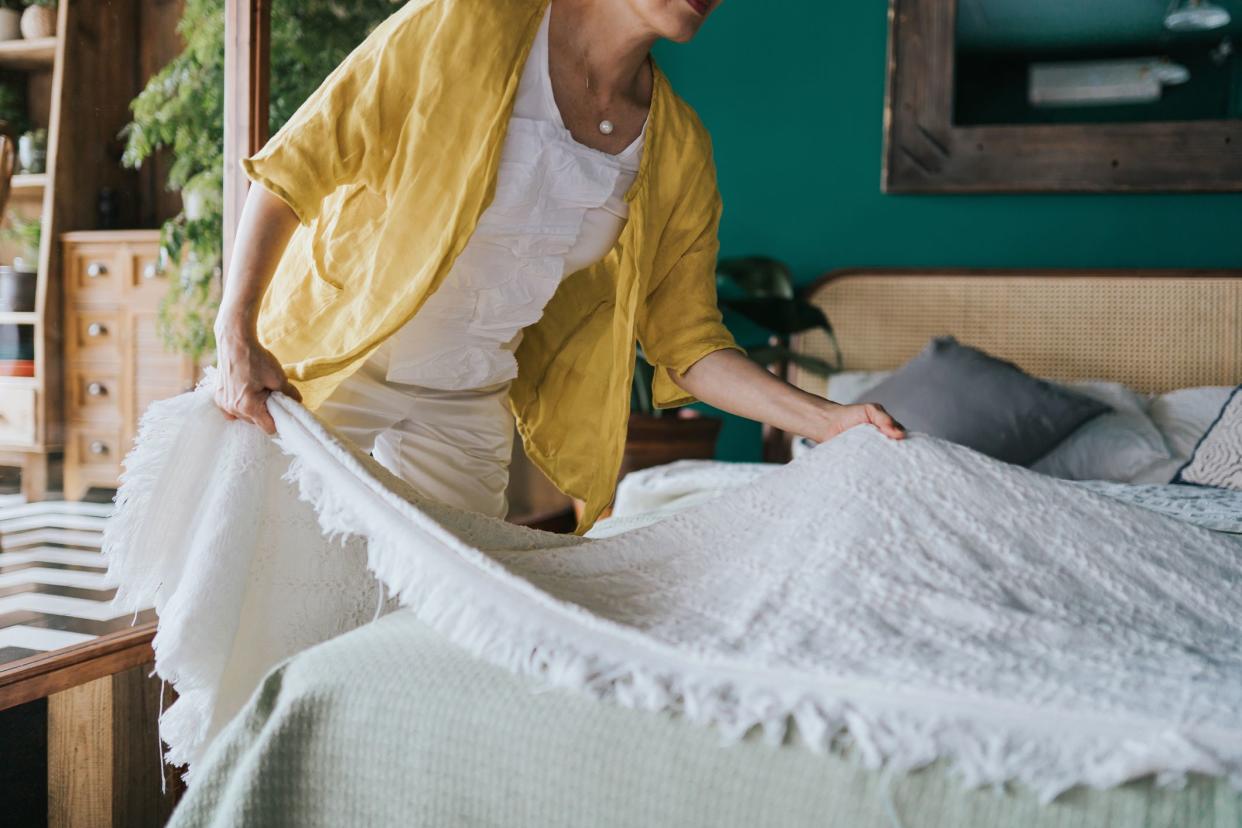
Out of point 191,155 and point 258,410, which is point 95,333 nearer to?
point 191,155

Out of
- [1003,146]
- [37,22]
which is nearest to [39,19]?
[37,22]

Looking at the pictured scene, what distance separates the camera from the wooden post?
7.32ft

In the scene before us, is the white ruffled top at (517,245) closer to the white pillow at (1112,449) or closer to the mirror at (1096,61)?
the white pillow at (1112,449)

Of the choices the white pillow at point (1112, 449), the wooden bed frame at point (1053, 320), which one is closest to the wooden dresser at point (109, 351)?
the wooden bed frame at point (1053, 320)

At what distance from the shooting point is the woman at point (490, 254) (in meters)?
1.28

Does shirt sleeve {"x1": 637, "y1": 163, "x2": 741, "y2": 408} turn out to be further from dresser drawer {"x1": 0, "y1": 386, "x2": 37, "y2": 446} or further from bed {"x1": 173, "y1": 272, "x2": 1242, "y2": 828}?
dresser drawer {"x1": 0, "y1": 386, "x2": 37, "y2": 446}

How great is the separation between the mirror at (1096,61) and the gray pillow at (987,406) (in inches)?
36.4

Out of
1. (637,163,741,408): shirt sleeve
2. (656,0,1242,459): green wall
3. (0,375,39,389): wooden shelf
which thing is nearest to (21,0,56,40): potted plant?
(0,375,39,389): wooden shelf

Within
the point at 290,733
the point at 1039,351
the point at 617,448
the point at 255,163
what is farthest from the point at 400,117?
the point at 1039,351

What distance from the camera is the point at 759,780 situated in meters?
0.82

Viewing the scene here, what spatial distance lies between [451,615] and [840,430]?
26.7 inches

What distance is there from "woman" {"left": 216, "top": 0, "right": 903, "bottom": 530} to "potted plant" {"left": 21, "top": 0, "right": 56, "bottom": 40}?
70 cm

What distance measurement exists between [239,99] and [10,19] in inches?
21.2

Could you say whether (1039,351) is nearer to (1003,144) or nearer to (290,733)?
(1003,144)
